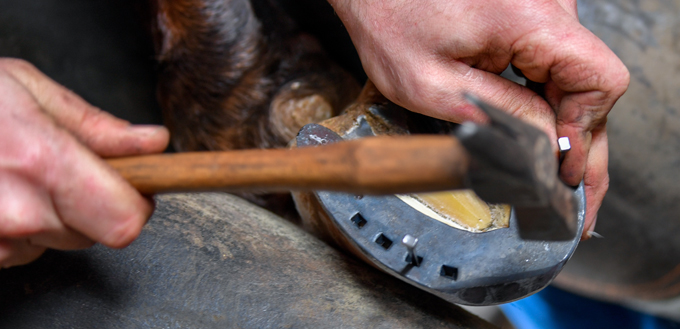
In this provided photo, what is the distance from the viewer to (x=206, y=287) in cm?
67

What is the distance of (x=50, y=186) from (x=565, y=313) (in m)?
1.70

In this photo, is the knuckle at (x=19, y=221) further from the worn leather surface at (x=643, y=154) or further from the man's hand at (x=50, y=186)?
the worn leather surface at (x=643, y=154)

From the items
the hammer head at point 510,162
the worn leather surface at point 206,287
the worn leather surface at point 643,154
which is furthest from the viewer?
the worn leather surface at point 643,154

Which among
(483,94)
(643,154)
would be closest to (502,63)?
(483,94)

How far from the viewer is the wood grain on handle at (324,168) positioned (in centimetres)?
37

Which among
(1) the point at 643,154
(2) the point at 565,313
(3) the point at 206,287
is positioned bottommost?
(2) the point at 565,313

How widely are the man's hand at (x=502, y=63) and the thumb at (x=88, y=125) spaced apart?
40 centimetres

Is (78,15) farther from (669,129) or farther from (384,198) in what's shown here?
(669,129)

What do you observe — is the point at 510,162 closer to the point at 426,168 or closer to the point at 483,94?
the point at 426,168

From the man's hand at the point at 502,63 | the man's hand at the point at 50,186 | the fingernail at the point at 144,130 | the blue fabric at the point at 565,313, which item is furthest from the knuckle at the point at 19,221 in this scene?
the blue fabric at the point at 565,313

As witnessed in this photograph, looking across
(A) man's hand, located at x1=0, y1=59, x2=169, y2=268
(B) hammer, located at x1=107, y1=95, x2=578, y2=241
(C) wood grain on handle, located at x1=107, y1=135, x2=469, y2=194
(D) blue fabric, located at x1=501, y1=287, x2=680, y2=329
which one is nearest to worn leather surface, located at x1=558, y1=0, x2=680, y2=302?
(D) blue fabric, located at x1=501, y1=287, x2=680, y2=329

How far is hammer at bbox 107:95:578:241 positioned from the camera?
352mm

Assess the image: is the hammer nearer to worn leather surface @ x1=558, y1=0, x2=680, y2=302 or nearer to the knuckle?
the knuckle

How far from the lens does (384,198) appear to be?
2.43 feet
